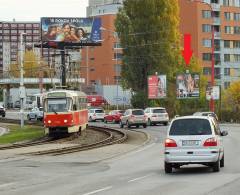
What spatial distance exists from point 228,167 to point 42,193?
8.20 meters

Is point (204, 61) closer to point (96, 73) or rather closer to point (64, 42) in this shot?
point (96, 73)

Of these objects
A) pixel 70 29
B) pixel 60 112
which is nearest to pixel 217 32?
pixel 70 29

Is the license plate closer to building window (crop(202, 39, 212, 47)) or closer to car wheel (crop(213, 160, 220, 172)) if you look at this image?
car wheel (crop(213, 160, 220, 172))

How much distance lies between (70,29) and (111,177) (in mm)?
71459

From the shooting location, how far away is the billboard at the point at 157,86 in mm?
80875

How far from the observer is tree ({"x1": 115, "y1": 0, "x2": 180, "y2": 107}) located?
84500 mm

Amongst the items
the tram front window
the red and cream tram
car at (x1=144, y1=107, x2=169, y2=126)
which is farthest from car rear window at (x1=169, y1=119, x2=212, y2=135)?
car at (x1=144, y1=107, x2=169, y2=126)

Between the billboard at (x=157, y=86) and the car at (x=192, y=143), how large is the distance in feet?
197

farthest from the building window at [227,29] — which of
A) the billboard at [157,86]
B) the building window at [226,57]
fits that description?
the billboard at [157,86]

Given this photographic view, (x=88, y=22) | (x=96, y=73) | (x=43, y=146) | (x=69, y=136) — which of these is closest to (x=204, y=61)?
(x=96, y=73)

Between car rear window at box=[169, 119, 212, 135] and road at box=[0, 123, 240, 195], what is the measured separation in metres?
1.24

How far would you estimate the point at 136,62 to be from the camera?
85688mm

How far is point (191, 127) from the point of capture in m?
20.6

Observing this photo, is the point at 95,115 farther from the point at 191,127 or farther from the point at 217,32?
the point at 217,32
